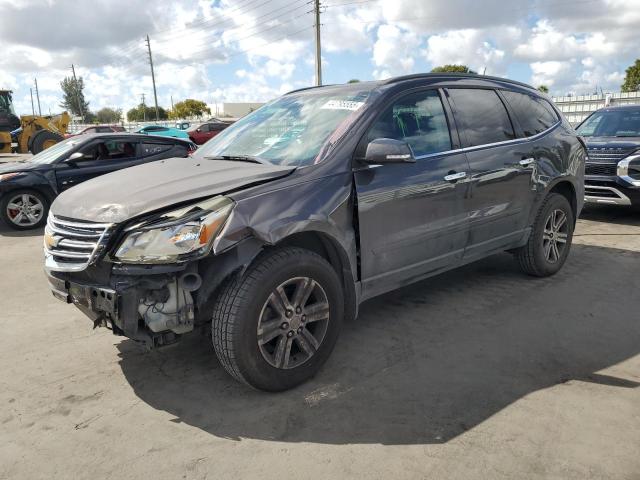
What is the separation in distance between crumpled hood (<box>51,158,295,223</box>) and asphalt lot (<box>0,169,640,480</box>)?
1102 millimetres

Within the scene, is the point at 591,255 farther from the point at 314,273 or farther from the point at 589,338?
the point at 314,273

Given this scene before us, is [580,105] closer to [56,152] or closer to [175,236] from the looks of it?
[56,152]

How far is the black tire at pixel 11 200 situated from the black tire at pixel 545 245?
7.25 meters

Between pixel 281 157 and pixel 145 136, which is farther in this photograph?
pixel 145 136

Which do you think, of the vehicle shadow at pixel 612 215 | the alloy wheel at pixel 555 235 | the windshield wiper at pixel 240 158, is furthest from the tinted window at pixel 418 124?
the vehicle shadow at pixel 612 215

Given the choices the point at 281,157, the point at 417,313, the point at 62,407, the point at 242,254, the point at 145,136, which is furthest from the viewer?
the point at 145,136

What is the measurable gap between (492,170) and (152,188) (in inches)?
104

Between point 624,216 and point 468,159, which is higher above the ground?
point 468,159

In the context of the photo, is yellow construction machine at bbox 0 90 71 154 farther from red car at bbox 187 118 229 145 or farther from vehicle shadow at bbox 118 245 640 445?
vehicle shadow at bbox 118 245 640 445

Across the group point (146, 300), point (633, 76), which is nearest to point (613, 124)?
point (146, 300)

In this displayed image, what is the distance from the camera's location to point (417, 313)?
14.0 feet

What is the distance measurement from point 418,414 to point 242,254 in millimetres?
1289

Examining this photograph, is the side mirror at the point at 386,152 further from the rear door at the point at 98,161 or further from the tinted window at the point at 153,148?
the tinted window at the point at 153,148

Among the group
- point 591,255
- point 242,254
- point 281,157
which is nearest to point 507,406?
point 242,254
